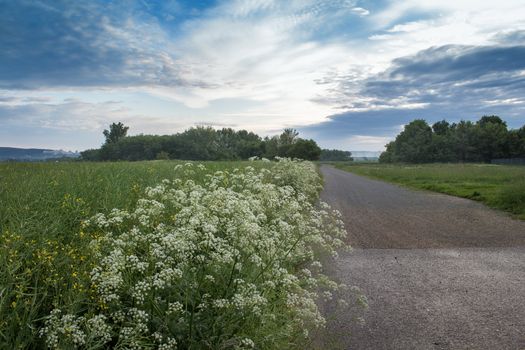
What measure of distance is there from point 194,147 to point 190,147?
104 cm

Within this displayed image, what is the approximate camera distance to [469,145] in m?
114

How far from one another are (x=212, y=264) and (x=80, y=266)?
4.95ft

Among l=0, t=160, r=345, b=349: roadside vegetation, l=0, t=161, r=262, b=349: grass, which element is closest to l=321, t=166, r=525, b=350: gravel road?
l=0, t=160, r=345, b=349: roadside vegetation

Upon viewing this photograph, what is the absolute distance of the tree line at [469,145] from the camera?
108 meters

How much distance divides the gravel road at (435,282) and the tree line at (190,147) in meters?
45.9

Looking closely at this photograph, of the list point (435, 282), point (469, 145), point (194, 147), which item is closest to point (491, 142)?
point (469, 145)

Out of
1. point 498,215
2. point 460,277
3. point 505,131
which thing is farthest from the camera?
point 505,131

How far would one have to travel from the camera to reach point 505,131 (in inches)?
4313

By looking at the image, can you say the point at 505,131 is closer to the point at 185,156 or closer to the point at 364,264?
the point at 185,156

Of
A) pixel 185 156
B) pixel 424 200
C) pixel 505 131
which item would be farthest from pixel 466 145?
pixel 424 200

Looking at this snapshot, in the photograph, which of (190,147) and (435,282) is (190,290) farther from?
(190,147)

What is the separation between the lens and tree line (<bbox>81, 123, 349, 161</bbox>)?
81963 millimetres

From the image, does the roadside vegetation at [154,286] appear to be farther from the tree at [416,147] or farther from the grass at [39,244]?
the tree at [416,147]

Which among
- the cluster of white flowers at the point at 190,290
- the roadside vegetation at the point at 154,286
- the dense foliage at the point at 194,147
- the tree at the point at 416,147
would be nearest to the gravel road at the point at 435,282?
the roadside vegetation at the point at 154,286
